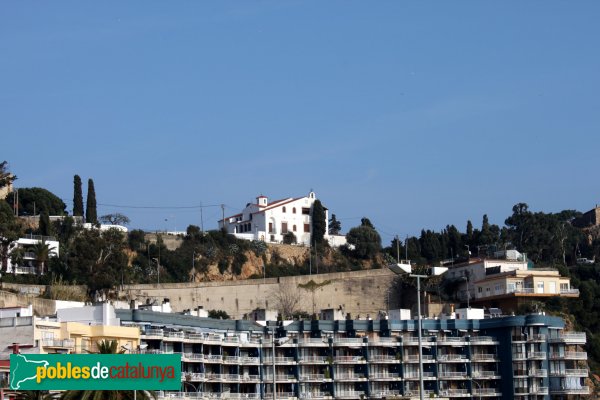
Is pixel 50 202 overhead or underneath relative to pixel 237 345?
overhead

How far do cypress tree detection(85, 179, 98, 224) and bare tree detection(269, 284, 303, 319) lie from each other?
2326 cm

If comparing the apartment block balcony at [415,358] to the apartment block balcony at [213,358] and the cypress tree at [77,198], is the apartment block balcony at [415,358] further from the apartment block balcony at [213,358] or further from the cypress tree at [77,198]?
the cypress tree at [77,198]

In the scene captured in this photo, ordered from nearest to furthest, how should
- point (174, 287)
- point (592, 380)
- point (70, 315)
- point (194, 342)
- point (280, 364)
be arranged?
point (70, 315) < point (194, 342) < point (280, 364) < point (592, 380) < point (174, 287)

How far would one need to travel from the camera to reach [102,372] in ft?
173

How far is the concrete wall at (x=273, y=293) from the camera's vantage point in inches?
5645

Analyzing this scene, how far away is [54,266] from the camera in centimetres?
13975

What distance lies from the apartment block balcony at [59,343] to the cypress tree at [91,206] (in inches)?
2486

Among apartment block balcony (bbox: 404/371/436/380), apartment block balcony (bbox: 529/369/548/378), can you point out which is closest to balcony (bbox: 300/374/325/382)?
apartment block balcony (bbox: 404/371/436/380)

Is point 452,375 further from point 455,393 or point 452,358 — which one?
point 455,393

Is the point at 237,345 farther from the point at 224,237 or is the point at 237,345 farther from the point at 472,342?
the point at 224,237

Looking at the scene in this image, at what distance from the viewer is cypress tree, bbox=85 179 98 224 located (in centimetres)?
15562

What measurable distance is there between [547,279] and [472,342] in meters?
24.3

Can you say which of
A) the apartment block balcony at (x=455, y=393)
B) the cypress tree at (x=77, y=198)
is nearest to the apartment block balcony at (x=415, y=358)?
the apartment block balcony at (x=455, y=393)

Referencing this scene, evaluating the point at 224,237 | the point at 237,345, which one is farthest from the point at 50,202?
the point at 237,345
